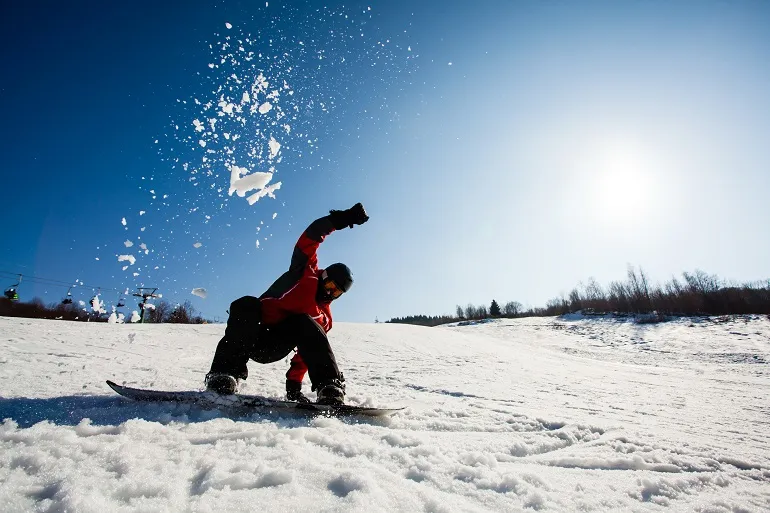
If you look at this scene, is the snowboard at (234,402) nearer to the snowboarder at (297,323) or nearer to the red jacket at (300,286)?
the snowboarder at (297,323)

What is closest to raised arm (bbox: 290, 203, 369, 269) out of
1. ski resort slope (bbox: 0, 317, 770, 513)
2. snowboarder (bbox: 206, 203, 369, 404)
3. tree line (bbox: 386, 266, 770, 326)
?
snowboarder (bbox: 206, 203, 369, 404)

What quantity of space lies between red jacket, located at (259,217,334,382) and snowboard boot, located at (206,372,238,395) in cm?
45

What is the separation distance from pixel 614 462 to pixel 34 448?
229cm

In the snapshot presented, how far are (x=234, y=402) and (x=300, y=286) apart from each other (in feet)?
2.81

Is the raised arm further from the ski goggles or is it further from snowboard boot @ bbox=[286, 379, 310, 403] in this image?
snowboard boot @ bbox=[286, 379, 310, 403]

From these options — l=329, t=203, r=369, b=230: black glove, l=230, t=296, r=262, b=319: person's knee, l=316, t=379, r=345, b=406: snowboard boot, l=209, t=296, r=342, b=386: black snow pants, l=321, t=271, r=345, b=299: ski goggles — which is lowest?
l=316, t=379, r=345, b=406: snowboard boot

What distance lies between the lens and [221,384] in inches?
83.1

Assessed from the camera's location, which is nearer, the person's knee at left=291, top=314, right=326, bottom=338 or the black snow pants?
the black snow pants

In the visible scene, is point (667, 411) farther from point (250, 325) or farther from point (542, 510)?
point (250, 325)

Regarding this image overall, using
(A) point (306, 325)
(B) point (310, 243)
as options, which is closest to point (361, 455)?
(A) point (306, 325)

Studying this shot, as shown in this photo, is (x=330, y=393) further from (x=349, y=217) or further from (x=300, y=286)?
(x=349, y=217)

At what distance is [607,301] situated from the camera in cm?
4409

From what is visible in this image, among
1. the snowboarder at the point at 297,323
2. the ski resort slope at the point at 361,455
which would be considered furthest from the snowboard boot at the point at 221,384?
the ski resort slope at the point at 361,455

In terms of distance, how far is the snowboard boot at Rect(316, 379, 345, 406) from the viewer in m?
2.13
